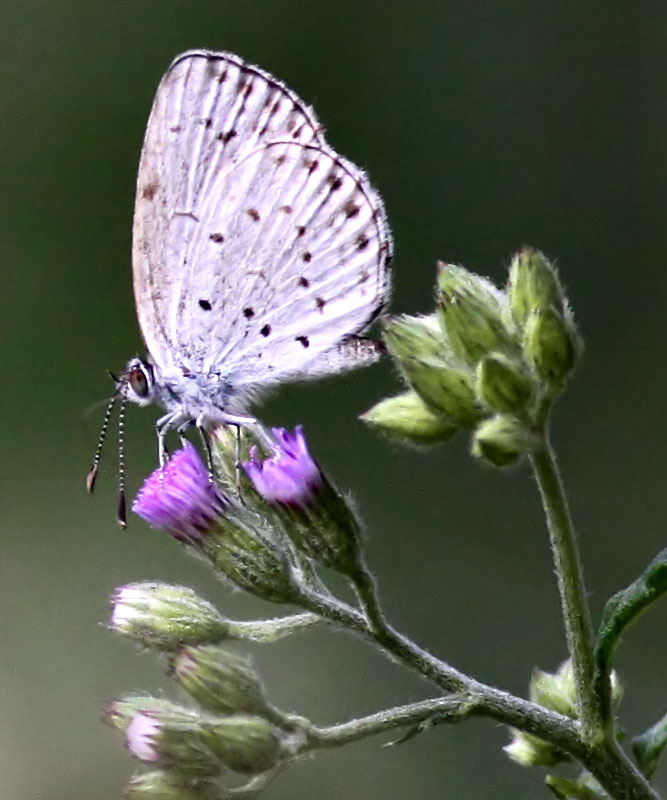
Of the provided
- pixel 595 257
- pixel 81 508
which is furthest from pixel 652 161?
pixel 81 508

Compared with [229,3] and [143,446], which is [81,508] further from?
[229,3]

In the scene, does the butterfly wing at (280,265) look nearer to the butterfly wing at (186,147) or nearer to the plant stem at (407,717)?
the butterfly wing at (186,147)

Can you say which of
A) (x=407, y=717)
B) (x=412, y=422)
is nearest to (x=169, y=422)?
(x=412, y=422)

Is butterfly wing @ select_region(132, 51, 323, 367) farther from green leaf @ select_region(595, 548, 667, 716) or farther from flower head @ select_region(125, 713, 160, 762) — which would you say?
green leaf @ select_region(595, 548, 667, 716)

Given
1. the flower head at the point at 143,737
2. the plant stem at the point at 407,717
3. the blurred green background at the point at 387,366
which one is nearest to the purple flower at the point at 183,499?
the flower head at the point at 143,737

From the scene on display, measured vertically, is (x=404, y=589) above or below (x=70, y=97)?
below
